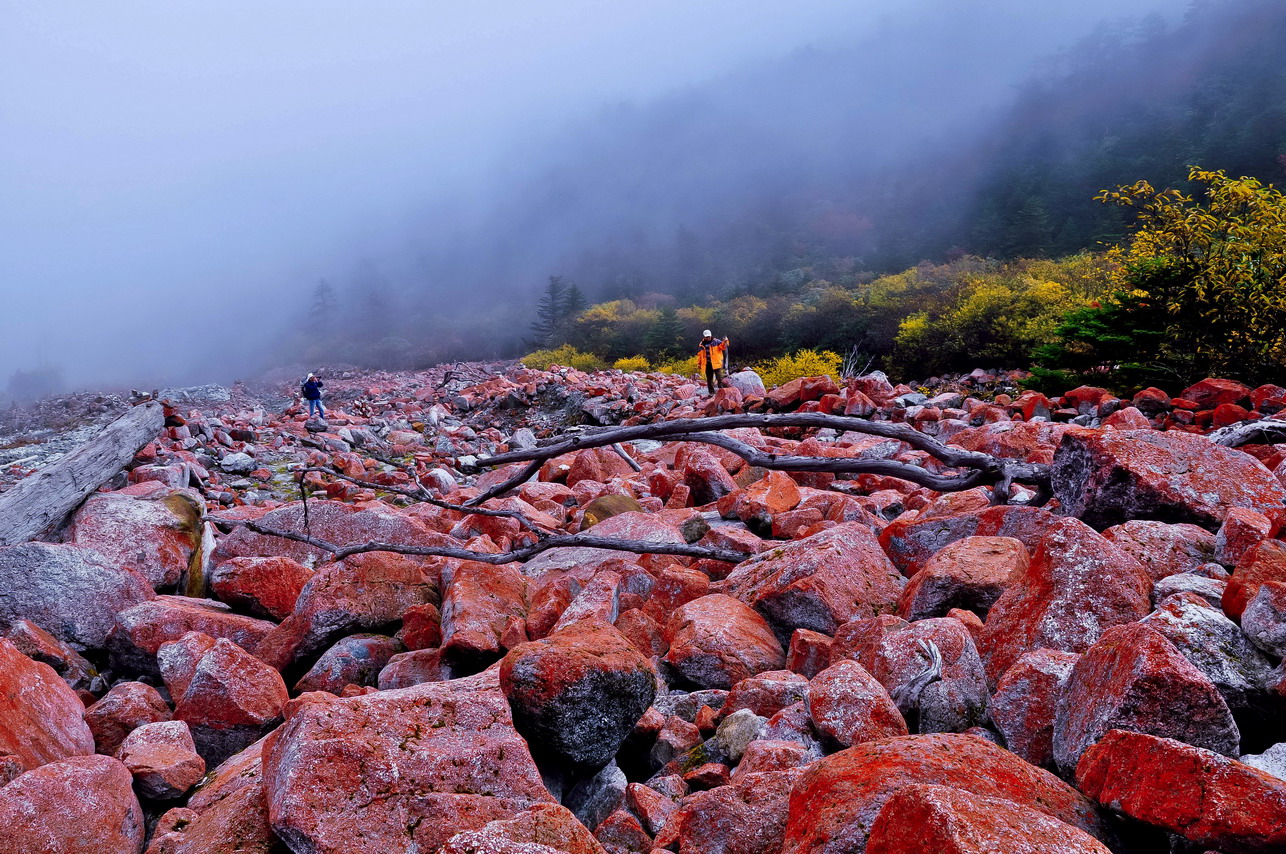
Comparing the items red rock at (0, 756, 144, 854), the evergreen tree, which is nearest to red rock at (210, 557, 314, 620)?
red rock at (0, 756, 144, 854)

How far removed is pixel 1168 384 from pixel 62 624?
528 inches

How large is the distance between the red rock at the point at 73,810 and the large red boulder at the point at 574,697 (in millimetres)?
1100

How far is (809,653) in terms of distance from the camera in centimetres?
245

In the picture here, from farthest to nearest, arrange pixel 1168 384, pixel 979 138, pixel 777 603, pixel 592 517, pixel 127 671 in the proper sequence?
pixel 979 138, pixel 1168 384, pixel 592 517, pixel 127 671, pixel 777 603

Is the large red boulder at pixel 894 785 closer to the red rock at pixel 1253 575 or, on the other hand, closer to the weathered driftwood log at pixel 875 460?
the red rock at pixel 1253 575

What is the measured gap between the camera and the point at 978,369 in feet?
63.9

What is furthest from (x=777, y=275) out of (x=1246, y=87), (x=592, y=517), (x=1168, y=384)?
(x=592, y=517)

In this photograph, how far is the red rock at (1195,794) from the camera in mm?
1084

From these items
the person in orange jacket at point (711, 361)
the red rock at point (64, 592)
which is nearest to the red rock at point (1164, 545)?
the red rock at point (64, 592)

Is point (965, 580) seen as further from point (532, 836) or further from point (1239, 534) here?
point (532, 836)

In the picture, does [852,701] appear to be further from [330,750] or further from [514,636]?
[514,636]

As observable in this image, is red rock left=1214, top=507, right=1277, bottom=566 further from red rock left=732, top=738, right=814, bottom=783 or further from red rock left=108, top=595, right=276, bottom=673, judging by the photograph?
red rock left=108, top=595, right=276, bottom=673

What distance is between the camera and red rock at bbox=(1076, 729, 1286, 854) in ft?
3.56

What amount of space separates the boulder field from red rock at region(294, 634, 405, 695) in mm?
18
